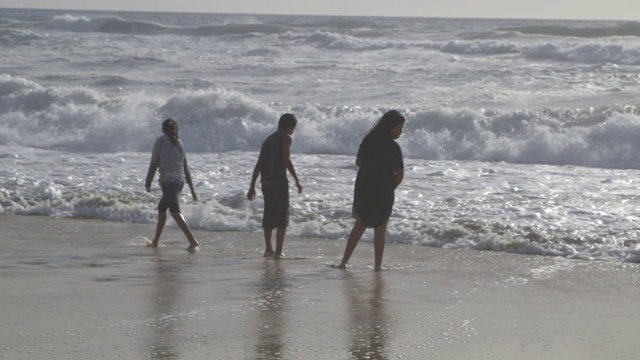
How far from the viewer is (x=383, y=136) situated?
8.84 metres

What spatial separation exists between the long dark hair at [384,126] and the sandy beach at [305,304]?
107 cm

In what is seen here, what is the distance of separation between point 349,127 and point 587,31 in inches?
875

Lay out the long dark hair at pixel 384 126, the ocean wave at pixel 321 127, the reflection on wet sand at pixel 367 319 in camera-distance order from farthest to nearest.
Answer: the ocean wave at pixel 321 127 → the long dark hair at pixel 384 126 → the reflection on wet sand at pixel 367 319

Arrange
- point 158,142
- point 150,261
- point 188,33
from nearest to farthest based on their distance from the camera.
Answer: point 150,261, point 158,142, point 188,33

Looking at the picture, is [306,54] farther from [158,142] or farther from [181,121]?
[158,142]

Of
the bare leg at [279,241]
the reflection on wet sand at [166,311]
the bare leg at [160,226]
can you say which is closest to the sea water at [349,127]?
the bare leg at [160,226]

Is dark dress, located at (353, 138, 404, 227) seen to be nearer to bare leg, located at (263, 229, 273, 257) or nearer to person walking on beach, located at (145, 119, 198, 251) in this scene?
bare leg, located at (263, 229, 273, 257)

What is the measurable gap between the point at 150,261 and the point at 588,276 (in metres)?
3.60

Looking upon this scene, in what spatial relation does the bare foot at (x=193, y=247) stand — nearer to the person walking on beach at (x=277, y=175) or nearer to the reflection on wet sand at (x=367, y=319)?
the person walking on beach at (x=277, y=175)

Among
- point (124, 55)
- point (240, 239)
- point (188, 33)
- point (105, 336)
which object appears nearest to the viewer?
point (105, 336)

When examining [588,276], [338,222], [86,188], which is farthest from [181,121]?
[588,276]

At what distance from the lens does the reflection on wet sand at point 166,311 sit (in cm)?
616

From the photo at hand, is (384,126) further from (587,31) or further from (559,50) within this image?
(587,31)

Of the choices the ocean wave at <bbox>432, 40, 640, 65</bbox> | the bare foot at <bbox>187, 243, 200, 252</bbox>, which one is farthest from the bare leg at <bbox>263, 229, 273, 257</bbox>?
the ocean wave at <bbox>432, 40, 640, 65</bbox>
